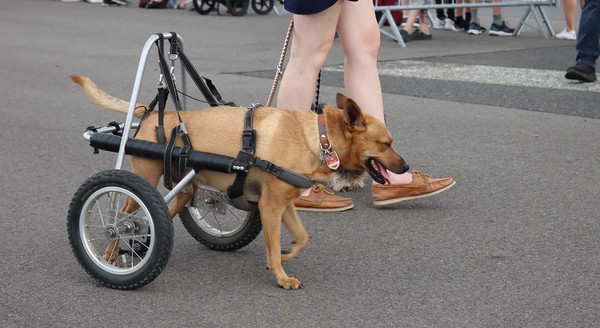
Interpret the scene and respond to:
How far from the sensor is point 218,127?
337cm

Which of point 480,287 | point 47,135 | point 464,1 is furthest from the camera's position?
point 464,1

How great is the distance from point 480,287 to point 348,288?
1.76 ft

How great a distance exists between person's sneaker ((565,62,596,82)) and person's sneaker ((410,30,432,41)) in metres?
4.55

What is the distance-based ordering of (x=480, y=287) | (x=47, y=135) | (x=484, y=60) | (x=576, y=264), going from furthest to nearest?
(x=484, y=60), (x=47, y=135), (x=576, y=264), (x=480, y=287)

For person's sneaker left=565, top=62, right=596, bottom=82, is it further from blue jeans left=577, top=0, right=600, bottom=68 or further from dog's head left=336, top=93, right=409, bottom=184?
dog's head left=336, top=93, right=409, bottom=184

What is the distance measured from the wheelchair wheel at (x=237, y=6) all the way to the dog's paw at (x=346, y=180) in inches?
494

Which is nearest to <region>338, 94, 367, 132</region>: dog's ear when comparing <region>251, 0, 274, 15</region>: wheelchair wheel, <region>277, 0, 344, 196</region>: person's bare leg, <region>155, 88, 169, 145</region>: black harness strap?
<region>155, 88, 169, 145</region>: black harness strap

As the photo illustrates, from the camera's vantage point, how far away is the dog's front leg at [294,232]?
3.50 meters

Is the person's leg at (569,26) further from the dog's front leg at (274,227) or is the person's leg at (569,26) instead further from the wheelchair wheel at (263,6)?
the dog's front leg at (274,227)

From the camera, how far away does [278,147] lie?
130 inches

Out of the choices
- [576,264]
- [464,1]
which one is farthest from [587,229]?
[464,1]

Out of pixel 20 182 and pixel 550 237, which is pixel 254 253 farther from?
pixel 20 182

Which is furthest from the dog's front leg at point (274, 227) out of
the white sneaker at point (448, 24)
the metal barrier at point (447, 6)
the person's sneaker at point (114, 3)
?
the person's sneaker at point (114, 3)

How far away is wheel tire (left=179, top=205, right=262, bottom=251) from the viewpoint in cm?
371
